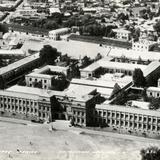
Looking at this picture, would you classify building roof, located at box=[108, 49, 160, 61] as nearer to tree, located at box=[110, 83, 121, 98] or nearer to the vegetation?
the vegetation

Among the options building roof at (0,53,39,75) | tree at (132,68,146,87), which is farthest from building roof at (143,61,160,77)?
building roof at (0,53,39,75)

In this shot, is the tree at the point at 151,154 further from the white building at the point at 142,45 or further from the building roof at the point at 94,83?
the white building at the point at 142,45

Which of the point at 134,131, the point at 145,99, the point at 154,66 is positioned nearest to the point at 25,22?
the point at 154,66

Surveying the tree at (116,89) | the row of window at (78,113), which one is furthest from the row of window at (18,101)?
the tree at (116,89)

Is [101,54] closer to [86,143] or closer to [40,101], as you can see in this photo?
[40,101]

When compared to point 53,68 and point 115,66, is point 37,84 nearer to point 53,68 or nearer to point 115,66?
point 53,68

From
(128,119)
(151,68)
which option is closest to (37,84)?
(151,68)

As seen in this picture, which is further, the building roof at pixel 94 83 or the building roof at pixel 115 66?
the building roof at pixel 115 66
